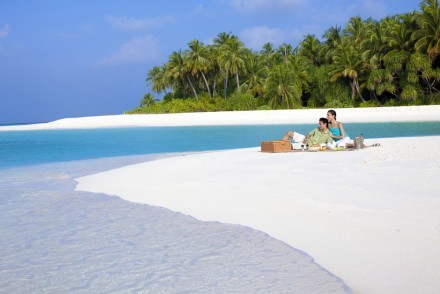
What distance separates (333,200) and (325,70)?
129 ft

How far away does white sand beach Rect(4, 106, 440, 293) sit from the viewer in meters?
3.67

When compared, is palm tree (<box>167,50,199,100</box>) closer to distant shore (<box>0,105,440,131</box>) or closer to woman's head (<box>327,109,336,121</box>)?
distant shore (<box>0,105,440,131</box>)

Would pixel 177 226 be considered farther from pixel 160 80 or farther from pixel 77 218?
pixel 160 80

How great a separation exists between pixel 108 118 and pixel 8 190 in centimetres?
3961

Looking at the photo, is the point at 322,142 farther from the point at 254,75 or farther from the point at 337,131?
the point at 254,75

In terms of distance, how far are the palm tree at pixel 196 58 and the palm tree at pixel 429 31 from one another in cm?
2292

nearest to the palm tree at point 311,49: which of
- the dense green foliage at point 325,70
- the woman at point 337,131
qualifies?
the dense green foliage at point 325,70

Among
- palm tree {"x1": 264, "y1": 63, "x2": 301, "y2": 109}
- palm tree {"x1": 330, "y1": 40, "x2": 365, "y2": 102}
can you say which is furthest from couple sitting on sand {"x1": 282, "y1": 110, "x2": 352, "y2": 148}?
palm tree {"x1": 264, "y1": 63, "x2": 301, "y2": 109}

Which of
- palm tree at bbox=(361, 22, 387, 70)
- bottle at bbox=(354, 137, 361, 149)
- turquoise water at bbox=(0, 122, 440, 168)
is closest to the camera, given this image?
bottle at bbox=(354, 137, 361, 149)

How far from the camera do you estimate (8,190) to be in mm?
8297

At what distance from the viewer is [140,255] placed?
4.19 meters

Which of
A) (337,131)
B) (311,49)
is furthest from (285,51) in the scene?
(337,131)

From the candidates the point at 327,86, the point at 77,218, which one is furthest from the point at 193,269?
the point at 327,86

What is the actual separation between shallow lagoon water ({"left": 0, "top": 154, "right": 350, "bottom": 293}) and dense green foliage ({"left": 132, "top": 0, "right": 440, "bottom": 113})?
113 ft
